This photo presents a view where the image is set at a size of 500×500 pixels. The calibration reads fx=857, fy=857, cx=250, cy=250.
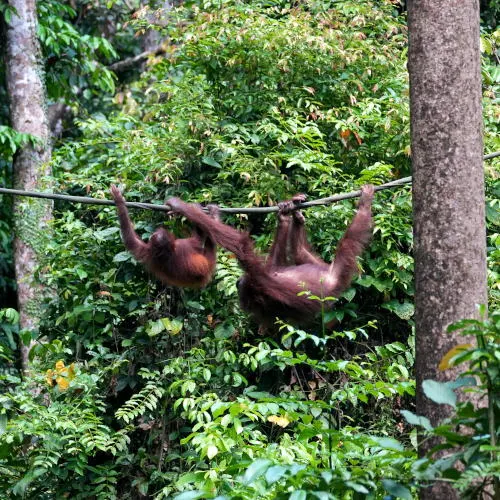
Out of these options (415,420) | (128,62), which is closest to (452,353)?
(415,420)

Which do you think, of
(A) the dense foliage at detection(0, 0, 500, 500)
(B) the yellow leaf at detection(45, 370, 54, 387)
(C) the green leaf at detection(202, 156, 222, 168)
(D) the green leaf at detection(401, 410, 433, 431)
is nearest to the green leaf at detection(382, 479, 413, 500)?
(D) the green leaf at detection(401, 410, 433, 431)

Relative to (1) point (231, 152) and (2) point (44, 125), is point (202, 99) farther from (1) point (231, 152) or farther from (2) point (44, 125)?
(2) point (44, 125)

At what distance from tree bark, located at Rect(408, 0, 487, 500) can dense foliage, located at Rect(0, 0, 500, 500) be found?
6.47 ft

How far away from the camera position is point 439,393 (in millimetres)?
2580

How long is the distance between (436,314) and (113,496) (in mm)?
3377

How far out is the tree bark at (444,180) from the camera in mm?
3227

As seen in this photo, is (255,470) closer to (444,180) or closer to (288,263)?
(444,180)

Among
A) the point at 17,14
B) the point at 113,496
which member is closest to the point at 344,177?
the point at 113,496

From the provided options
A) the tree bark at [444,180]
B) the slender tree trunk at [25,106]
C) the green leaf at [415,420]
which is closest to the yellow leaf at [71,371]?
Answer: the slender tree trunk at [25,106]

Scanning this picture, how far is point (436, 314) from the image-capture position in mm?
3238

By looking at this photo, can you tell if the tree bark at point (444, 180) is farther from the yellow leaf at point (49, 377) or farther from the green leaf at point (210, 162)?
the yellow leaf at point (49, 377)

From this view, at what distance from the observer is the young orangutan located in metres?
5.91

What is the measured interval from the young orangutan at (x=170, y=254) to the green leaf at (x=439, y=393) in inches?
133

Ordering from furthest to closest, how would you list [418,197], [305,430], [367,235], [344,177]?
[344,177] → [367,235] → [418,197] → [305,430]
